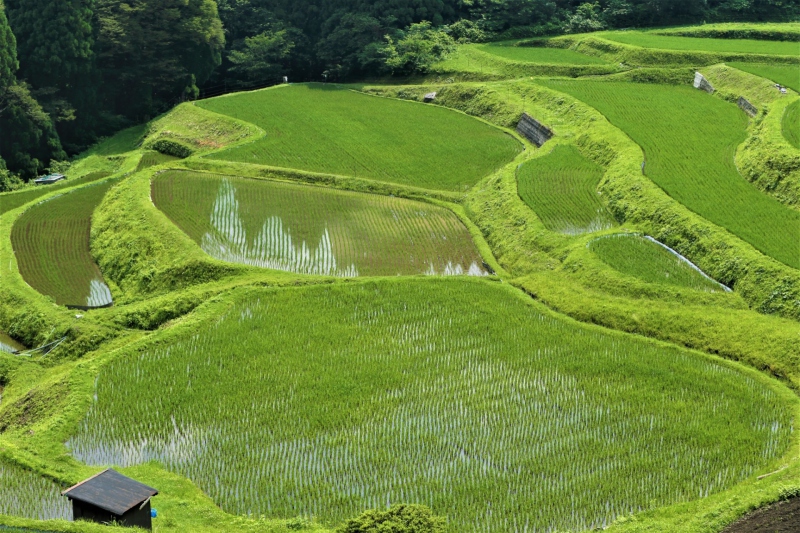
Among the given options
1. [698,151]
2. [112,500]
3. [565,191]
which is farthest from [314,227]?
[112,500]

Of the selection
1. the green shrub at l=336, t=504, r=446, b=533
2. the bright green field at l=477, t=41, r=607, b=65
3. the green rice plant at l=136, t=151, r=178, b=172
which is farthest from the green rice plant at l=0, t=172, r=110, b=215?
the green shrub at l=336, t=504, r=446, b=533

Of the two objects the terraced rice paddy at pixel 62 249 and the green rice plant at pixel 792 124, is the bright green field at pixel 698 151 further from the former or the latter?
the terraced rice paddy at pixel 62 249

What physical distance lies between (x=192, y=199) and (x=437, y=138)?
9577mm

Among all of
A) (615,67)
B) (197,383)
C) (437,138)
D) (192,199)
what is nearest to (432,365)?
(197,383)

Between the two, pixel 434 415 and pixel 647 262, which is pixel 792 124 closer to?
pixel 647 262

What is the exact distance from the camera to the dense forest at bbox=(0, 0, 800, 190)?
1391 inches

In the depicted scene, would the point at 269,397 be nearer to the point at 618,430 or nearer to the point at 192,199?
the point at 618,430

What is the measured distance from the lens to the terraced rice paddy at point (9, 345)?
65.2 feet

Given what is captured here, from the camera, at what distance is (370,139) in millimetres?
32188

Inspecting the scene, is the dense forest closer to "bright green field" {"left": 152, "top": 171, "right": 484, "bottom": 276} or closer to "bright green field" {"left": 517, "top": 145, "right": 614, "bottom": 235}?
"bright green field" {"left": 152, "top": 171, "right": 484, "bottom": 276}

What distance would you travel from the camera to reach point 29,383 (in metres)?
18.1

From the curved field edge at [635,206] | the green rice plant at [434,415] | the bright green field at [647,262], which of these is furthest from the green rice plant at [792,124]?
the green rice plant at [434,415]

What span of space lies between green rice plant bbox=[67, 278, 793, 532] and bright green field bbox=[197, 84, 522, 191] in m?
10.4

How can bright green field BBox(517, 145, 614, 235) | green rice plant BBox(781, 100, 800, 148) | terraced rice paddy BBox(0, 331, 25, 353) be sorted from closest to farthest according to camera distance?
terraced rice paddy BBox(0, 331, 25, 353) → bright green field BBox(517, 145, 614, 235) → green rice plant BBox(781, 100, 800, 148)
